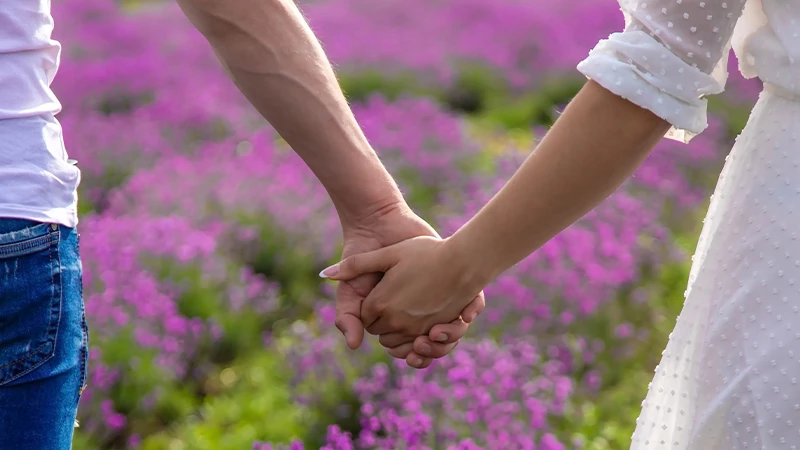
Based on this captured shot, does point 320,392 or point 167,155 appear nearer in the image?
point 320,392

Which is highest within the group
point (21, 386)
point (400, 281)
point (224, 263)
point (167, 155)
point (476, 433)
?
point (21, 386)

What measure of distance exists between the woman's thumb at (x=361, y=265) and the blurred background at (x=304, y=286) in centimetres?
53

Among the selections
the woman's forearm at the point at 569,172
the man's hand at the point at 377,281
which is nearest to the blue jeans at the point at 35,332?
the woman's forearm at the point at 569,172

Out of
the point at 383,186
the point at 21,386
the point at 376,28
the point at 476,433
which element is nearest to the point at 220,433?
the point at 476,433

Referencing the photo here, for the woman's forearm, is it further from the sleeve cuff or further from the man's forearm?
the man's forearm

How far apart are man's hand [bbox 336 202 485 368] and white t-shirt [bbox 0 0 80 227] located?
900 mm

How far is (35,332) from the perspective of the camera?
1.43m

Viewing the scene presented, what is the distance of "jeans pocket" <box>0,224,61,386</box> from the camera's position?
139 cm

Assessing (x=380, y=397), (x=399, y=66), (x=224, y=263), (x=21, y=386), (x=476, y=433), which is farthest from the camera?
Answer: (x=399, y=66)

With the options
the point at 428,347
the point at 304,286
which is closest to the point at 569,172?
the point at 428,347

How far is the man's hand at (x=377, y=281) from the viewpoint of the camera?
7.40 feet

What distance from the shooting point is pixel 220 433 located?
3309 millimetres

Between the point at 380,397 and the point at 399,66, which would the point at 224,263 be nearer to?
the point at 380,397

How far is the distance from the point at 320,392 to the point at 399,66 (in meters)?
5.87
